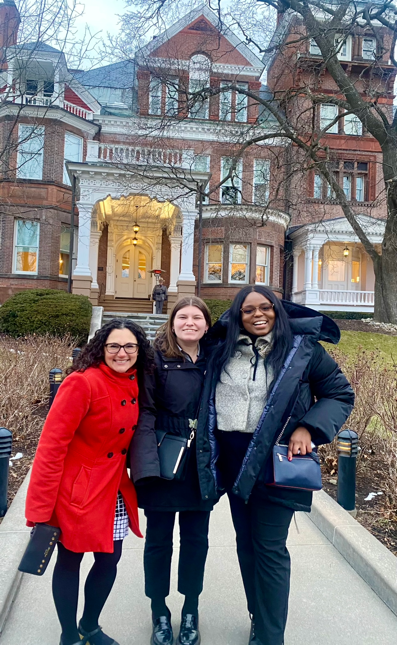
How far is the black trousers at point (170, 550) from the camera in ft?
6.82

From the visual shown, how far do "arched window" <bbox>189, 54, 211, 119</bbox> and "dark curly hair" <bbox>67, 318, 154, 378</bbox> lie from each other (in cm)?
1080

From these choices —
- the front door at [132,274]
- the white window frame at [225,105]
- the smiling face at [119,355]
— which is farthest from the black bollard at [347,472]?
the front door at [132,274]

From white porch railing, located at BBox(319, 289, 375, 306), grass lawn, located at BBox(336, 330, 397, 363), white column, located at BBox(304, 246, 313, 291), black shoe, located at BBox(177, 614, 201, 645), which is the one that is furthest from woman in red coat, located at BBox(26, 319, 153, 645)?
white porch railing, located at BBox(319, 289, 375, 306)

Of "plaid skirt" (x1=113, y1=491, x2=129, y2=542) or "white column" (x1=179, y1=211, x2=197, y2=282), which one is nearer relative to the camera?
"plaid skirt" (x1=113, y1=491, x2=129, y2=542)

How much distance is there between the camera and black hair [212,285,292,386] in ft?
6.53

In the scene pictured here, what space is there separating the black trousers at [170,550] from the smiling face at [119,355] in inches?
29.0

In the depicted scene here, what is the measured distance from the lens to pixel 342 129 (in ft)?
65.8

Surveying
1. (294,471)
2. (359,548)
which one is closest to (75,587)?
(294,471)

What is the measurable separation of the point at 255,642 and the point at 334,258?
20978mm

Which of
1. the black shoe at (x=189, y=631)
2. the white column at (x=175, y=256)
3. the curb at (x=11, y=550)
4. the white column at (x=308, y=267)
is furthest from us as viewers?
the white column at (x=308, y=267)

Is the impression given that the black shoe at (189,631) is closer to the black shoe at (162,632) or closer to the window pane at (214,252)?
the black shoe at (162,632)

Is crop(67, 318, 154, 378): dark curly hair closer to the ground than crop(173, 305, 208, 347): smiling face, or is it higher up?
closer to the ground

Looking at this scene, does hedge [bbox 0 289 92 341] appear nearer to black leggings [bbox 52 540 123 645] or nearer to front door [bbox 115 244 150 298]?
front door [bbox 115 244 150 298]

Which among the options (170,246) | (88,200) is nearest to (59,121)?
(88,200)
